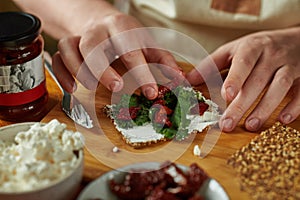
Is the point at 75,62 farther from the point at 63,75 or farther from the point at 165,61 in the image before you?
the point at 165,61

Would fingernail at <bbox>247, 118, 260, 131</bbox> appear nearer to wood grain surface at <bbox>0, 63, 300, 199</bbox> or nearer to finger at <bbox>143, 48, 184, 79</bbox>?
wood grain surface at <bbox>0, 63, 300, 199</bbox>

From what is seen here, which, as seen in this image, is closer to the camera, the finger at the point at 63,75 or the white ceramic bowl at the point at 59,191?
the white ceramic bowl at the point at 59,191

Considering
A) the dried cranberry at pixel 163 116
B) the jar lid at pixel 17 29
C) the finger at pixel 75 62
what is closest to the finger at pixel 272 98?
the dried cranberry at pixel 163 116

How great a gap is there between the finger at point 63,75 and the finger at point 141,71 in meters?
0.14

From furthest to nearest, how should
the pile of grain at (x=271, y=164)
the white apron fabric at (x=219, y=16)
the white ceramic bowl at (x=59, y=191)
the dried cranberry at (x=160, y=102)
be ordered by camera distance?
1. the white apron fabric at (x=219, y=16)
2. the dried cranberry at (x=160, y=102)
3. the pile of grain at (x=271, y=164)
4. the white ceramic bowl at (x=59, y=191)

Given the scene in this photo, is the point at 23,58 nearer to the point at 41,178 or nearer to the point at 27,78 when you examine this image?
the point at 27,78

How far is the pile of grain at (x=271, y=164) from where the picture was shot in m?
0.87

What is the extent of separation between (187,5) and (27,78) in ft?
2.05

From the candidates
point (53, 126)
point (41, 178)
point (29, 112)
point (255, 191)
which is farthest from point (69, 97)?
point (255, 191)

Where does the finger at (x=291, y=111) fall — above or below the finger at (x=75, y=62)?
above

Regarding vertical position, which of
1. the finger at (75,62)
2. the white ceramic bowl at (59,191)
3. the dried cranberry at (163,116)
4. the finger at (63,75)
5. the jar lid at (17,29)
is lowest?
the finger at (63,75)

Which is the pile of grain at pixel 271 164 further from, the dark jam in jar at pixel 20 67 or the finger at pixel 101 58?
the dark jam in jar at pixel 20 67

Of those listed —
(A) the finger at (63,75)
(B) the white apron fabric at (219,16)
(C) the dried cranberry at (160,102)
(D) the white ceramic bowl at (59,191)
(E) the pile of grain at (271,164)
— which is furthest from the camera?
(B) the white apron fabric at (219,16)

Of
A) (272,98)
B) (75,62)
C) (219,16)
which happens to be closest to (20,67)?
(75,62)
